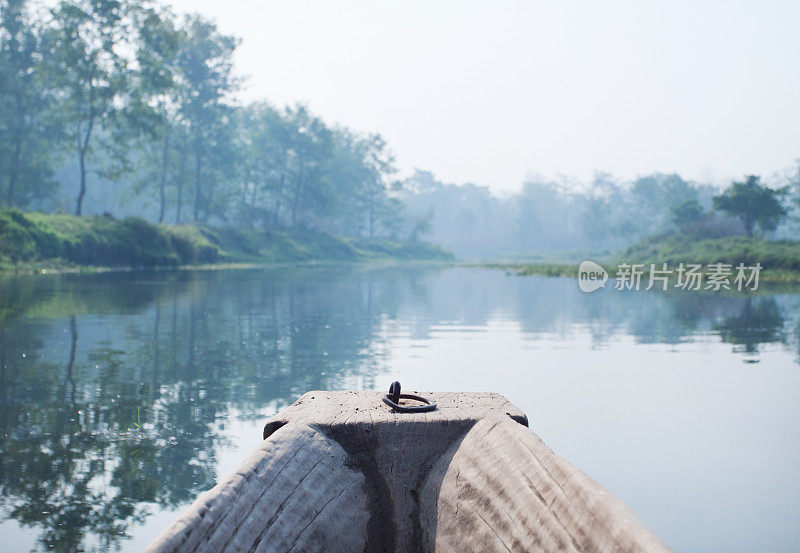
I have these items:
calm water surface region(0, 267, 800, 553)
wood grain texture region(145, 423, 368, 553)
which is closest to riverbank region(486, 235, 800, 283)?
calm water surface region(0, 267, 800, 553)

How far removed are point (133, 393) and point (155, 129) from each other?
35.6m

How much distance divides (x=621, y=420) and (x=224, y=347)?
5237mm

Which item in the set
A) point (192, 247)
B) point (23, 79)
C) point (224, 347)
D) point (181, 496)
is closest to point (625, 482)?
point (181, 496)

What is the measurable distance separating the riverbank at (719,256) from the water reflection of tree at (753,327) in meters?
14.3

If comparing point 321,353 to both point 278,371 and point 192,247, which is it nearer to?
point 278,371

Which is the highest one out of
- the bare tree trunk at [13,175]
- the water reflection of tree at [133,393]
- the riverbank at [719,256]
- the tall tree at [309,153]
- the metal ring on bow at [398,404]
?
the tall tree at [309,153]

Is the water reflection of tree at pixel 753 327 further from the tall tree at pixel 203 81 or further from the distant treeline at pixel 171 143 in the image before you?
the tall tree at pixel 203 81

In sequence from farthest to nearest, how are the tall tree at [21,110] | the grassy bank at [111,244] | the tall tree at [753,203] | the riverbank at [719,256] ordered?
the tall tree at [753,203], the tall tree at [21,110], the riverbank at [719,256], the grassy bank at [111,244]

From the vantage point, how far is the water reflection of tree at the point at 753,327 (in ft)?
34.5

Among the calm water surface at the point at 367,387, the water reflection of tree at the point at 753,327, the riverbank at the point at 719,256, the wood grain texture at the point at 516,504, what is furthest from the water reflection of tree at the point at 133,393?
the riverbank at the point at 719,256

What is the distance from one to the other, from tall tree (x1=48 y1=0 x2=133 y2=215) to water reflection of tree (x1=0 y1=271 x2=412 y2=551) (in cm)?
2581

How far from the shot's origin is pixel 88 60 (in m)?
35.5

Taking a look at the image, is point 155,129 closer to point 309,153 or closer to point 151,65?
point 151,65

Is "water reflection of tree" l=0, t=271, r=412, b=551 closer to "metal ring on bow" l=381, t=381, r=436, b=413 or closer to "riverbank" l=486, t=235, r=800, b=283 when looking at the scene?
"metal ring on bow" l=381, t=381, r=436, b=413
